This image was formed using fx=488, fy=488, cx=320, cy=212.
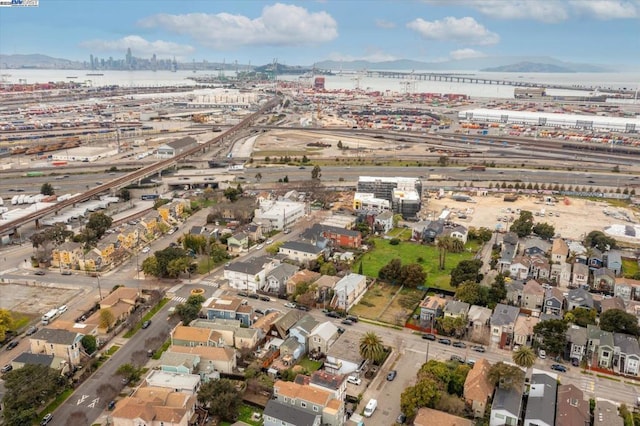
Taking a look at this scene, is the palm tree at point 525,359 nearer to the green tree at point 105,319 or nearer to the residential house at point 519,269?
the residential house at point 519,269

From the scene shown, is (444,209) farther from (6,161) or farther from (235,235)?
(6,161)

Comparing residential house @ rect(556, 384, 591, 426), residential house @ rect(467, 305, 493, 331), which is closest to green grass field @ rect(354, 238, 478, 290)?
residential house @ rect(467, 305, 493, 331)

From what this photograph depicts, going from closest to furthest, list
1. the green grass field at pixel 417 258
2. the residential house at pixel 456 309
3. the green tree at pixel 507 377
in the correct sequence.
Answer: the green tree at pixel 507 377
the residential house at pixel 456 309
the green grass field at pixel 417 258

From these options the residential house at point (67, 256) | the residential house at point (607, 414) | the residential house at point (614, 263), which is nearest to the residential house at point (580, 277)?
the residential house at point (614, 263)

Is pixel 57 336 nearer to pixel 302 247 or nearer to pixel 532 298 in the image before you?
pixel 302 247

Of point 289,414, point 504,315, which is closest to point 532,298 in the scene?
point 504,315

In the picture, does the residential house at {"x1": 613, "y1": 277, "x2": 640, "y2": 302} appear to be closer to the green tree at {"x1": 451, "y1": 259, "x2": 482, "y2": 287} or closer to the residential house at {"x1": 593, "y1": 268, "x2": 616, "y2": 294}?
the residential house at {"x1": 593, "y1": 268, "x2": 616, "y2": 294}
